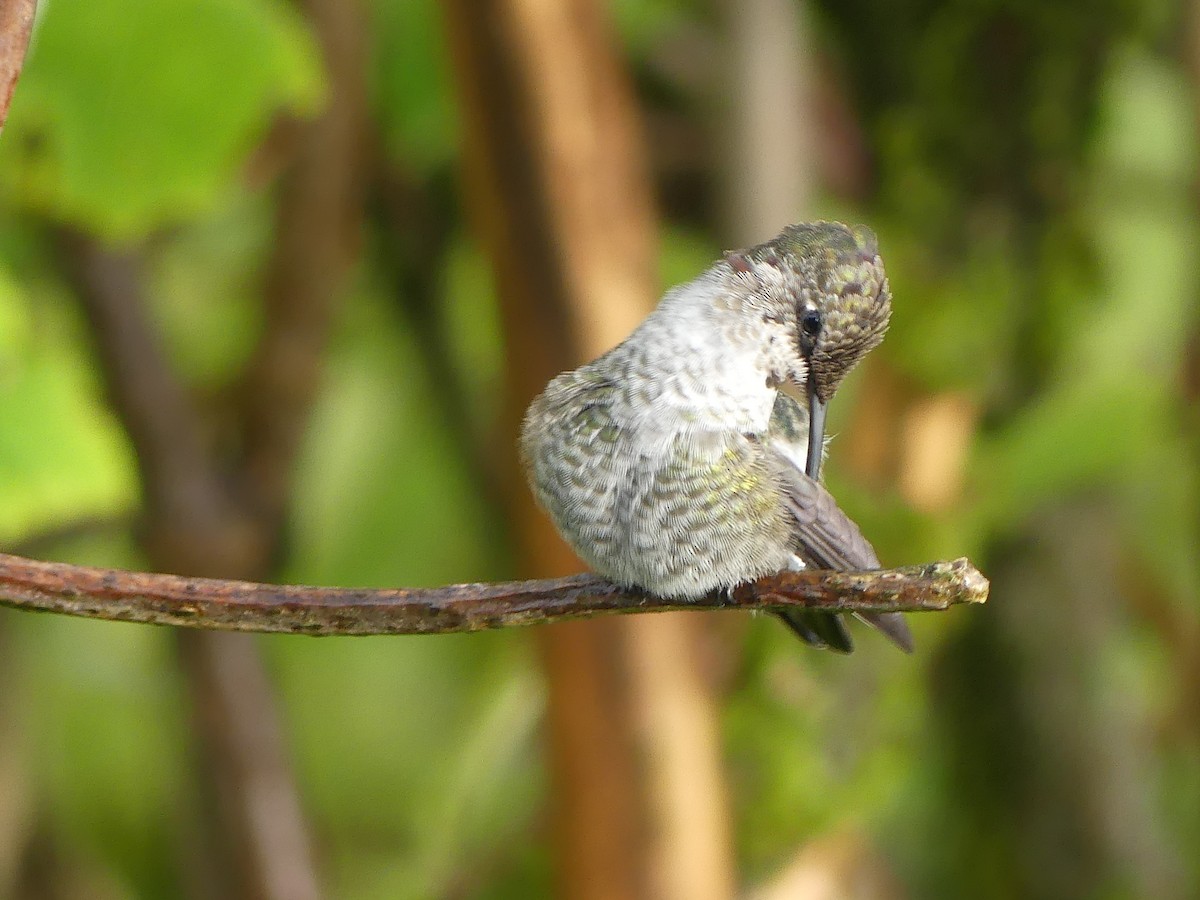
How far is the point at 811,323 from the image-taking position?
121 centimetres

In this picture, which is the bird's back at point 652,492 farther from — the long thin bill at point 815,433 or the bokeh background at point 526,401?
the bokeh background at point 526,401

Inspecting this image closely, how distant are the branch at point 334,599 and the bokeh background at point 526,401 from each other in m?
0.70

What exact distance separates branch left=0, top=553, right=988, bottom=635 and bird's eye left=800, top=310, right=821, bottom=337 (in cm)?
39

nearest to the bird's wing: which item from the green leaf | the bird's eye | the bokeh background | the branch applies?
the bird's eye

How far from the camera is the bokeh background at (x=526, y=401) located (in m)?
2.13

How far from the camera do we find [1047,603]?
3227 mm

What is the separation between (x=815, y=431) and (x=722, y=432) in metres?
0.09

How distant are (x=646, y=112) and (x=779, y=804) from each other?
6.21ft

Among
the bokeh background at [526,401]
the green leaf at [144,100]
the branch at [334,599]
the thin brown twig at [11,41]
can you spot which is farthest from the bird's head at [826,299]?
the green leaf at [144,100]

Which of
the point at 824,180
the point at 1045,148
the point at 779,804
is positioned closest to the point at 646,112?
the point at 824,180

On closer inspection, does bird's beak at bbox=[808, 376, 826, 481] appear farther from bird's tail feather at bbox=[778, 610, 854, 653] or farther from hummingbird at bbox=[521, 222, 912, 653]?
bird's tail feather at bbox=[778, 610, 854, 653]

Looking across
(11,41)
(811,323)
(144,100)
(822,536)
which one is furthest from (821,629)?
(144,100)

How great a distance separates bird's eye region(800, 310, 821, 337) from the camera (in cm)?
120

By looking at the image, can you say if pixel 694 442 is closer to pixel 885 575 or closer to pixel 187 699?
pixel 885 575
